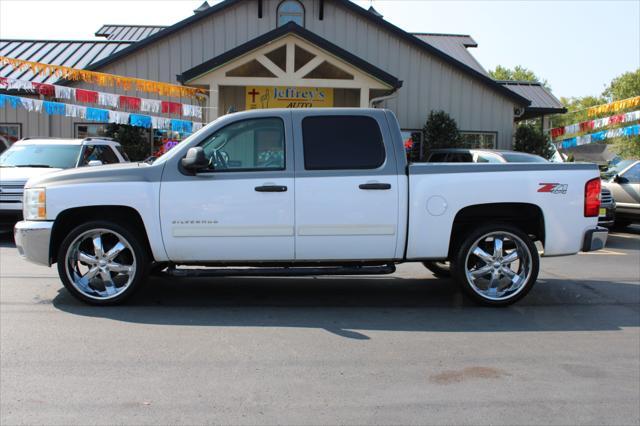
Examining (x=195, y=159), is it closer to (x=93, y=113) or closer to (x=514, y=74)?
(x=93, y=113)

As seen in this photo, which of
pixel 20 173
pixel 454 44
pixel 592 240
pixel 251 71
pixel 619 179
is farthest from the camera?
pixel 454 44

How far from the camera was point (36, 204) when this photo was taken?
5.60 meters

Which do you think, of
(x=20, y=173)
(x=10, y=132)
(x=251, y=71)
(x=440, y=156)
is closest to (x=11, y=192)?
(x=20, y=173)

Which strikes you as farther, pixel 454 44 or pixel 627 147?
pixel 627 147

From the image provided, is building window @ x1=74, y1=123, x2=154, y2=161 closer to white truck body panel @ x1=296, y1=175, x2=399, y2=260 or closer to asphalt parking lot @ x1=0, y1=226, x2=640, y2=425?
asphalt parking lot @ x1=0, y1=226, x2=640, y2=425

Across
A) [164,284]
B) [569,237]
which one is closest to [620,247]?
[569,237]

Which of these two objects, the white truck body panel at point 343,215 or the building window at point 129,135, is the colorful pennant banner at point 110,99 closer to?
the building window at point 129,135

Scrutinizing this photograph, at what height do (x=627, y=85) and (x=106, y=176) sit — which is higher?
(x=627, y=85)

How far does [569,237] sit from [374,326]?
7.55 feet

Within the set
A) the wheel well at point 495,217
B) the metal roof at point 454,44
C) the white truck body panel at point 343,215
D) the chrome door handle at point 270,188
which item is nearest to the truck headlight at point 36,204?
the chrome door handle at point 270,188

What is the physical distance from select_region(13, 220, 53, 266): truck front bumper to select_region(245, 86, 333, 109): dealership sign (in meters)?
12.0

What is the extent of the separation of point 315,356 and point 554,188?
10.0 ft

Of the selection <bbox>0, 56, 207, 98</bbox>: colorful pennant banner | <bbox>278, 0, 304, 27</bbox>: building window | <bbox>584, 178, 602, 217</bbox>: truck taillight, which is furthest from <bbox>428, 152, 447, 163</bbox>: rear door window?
<bbox>278, 0, 304, 27</bbox>: building window

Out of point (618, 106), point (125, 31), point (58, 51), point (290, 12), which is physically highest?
point (125, 31)
